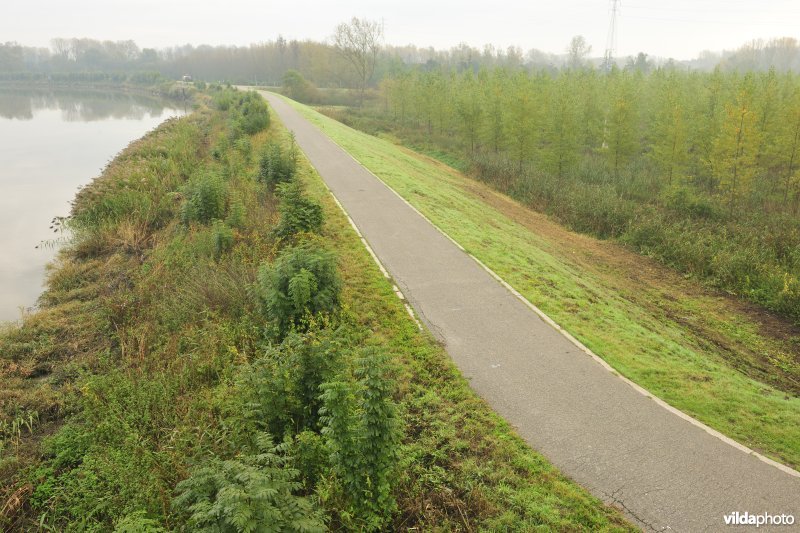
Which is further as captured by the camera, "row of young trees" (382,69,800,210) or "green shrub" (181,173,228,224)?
"row of young trees" (382,69,800,210)

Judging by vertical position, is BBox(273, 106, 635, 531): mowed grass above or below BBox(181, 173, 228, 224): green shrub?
below

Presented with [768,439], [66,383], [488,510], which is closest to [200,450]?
[488,510]

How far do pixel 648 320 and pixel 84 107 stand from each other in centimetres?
8977

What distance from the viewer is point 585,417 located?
25.2 ft

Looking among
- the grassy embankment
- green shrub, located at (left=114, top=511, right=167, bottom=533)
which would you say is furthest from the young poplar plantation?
green shrub, located at (left=114, top=511, right=167, bottom=533)

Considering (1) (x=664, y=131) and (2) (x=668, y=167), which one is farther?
(1) (x=664, y=131)

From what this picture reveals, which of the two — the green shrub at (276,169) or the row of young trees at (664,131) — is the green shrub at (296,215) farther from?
the row of young trees at (664,131)

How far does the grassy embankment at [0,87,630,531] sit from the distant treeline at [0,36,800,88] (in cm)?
7588

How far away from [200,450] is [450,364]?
435 cm

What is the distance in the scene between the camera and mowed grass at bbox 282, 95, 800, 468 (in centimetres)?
829

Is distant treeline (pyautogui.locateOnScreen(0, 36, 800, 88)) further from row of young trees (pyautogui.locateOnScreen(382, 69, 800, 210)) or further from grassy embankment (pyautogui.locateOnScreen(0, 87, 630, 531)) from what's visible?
grassy embankment (pyautogui.locateOnScreen(0, 87, 630, 531))

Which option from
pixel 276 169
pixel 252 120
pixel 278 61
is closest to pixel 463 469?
pixel 276 169

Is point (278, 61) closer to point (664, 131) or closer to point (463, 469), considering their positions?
point (664, 131)

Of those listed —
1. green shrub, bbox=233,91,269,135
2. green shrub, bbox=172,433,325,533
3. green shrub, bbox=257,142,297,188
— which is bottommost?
green shrub, bbox=172,433,325,533
